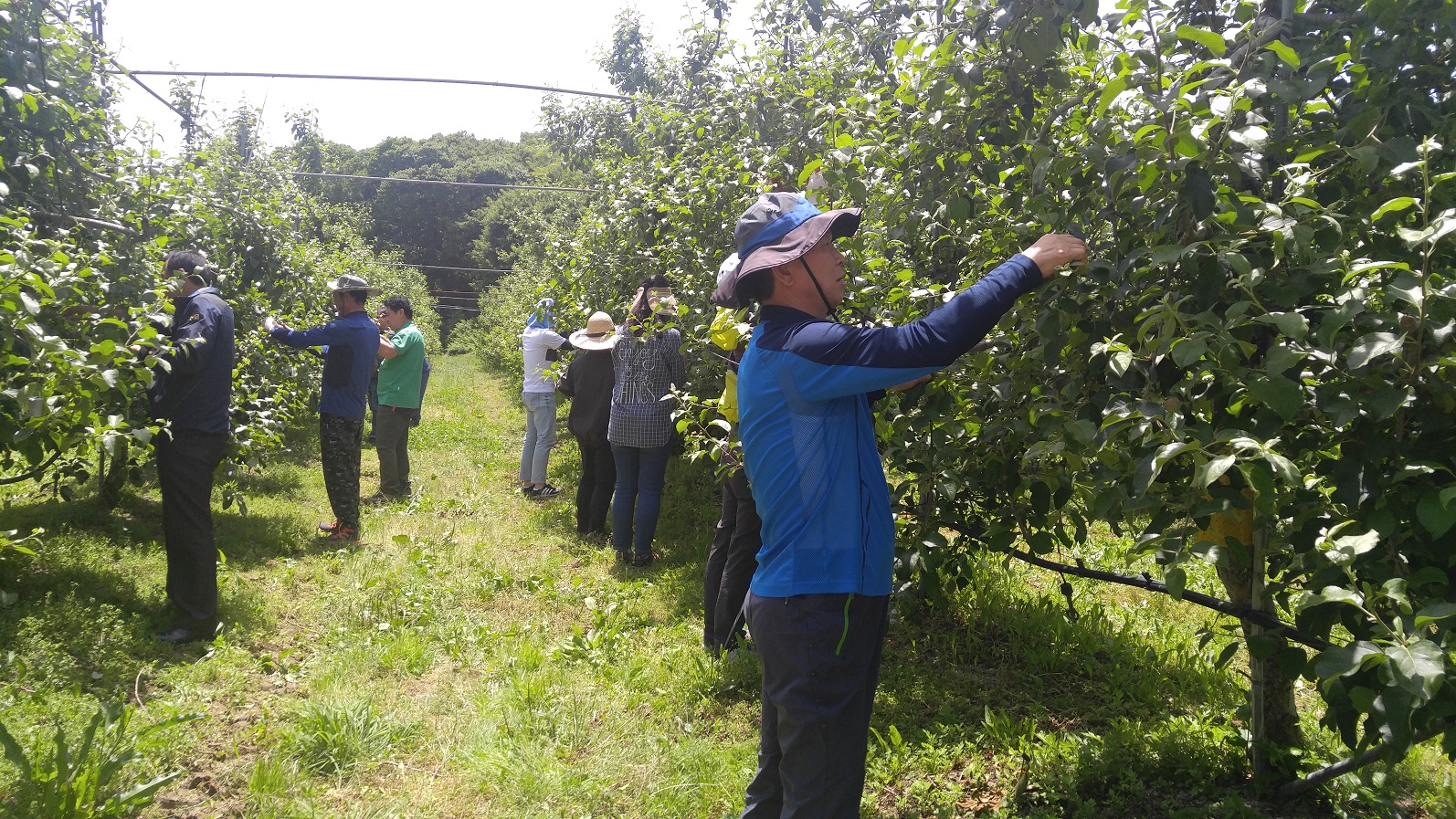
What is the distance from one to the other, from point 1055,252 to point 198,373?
13.9ft

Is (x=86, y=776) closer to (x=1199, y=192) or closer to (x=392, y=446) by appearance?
(x=1199, y=192)

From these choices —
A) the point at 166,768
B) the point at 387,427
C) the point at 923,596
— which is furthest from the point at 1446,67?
the point at 387,427

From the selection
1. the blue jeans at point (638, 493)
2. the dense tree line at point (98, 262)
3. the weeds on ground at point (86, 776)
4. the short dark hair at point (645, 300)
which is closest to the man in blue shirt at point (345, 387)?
the dense tree line at point (98, 262)

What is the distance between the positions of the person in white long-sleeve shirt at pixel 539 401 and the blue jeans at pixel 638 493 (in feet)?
7.93

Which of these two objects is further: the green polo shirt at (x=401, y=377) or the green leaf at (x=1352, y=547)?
the green polo shirt at (x=401, y=377)

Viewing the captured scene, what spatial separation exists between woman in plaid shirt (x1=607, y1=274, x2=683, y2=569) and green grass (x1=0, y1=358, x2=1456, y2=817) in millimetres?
330

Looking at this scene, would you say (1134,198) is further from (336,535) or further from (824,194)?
(336,535)

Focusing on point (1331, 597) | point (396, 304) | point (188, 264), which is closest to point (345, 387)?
point (396, 304)

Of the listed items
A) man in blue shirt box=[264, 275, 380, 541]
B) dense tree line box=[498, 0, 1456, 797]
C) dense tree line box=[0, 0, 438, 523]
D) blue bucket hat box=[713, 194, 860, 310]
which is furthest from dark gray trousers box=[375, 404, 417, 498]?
blue bucket hat box=[713, 194, 860, 310]

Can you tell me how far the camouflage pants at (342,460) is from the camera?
690cm

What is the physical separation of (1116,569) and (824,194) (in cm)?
368

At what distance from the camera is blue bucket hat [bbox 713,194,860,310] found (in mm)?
2443

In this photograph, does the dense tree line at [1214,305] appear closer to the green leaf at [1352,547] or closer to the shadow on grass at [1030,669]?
the green leaf at [1352,547]

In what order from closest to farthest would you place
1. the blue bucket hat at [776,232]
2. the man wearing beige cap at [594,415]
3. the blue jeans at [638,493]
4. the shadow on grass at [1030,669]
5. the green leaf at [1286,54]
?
the green leaf at [1286,54], the blue bucket hat at [776,232], the shadow on grass at [1030,669], the blue jeans at [638,493], the man wearing beige cap at [594,415]
